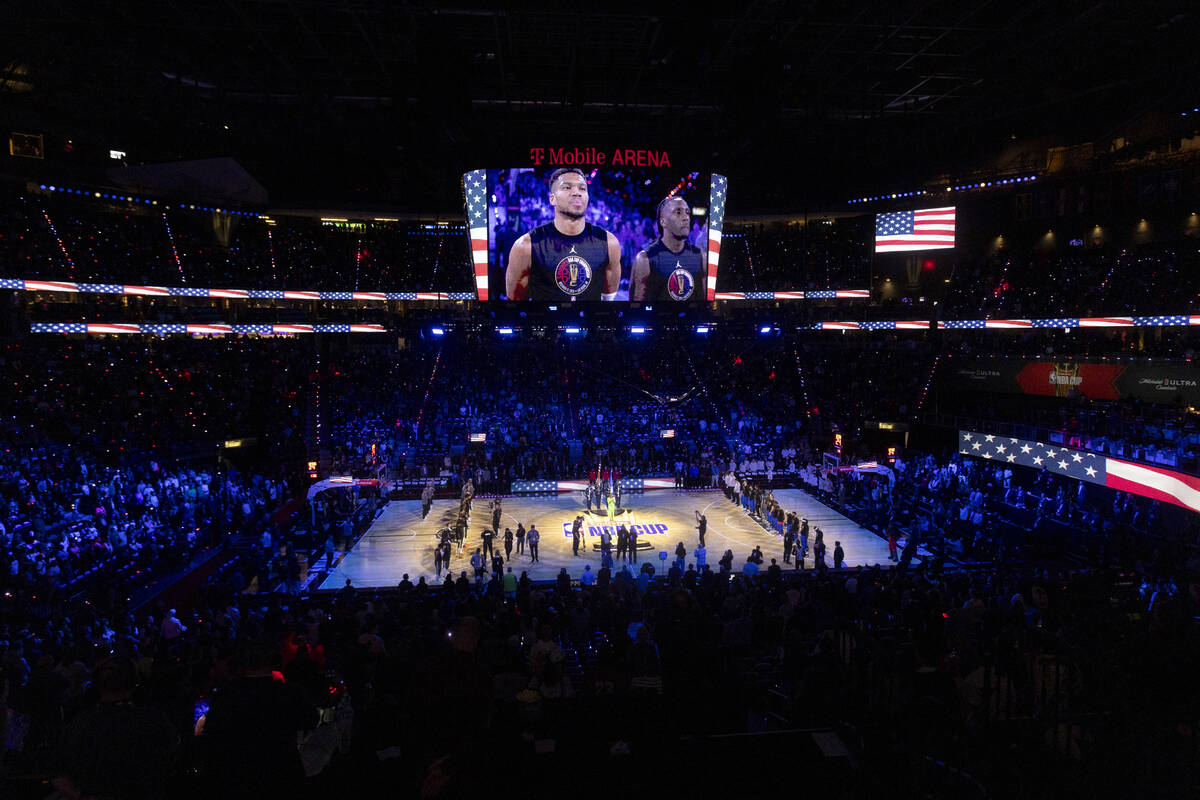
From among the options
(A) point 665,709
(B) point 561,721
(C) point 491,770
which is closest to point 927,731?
(A) point 665,709

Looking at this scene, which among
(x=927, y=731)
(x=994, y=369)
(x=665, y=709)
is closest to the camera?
(x=927, y=731)

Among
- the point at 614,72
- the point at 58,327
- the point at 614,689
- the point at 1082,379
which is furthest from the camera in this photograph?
the point at 58,327

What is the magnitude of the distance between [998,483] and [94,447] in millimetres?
31656

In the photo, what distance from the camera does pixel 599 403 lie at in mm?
34406

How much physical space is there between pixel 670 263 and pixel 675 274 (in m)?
0.41

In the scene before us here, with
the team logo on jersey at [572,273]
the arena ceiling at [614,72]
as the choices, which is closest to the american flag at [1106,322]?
the arena ceiling at [614,72]

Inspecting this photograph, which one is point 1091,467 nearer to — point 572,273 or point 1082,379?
point 1082,379

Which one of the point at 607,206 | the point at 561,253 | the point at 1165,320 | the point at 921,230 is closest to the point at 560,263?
the point at 561,253

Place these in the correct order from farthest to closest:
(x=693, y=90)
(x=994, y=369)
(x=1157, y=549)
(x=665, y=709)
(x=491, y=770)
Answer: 1. (x=994, y=369)
2. (x=693, y=90)
3. (x=1157, y=549)
4. (x=665, y=709)
5. (x=491, y=770)

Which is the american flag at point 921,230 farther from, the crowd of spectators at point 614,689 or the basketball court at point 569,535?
the crowd of spectators at point 614,689

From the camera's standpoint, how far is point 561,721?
509cm

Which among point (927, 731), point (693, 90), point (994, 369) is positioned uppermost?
point (693, 90)

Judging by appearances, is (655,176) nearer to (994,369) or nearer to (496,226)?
(496,226)

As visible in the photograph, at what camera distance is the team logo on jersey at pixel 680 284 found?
23516mm
